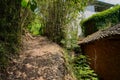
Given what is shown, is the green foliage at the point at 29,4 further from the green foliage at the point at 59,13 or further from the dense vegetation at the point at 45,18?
the green foliage at the point at 59,13

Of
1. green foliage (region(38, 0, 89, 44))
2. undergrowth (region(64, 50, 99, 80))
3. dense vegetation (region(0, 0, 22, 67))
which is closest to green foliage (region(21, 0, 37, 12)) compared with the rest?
dense vegetation (region(0, 0, 22, 67))

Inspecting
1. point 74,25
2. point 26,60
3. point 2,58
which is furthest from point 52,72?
point 74,25

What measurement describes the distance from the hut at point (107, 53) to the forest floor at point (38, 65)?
542 centimetres

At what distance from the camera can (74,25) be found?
10.3m

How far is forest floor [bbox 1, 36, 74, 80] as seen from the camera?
6723 mm

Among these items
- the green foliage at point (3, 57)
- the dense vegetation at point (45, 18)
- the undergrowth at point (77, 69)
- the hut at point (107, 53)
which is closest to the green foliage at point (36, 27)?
the dense vegetation at point (45, 18)

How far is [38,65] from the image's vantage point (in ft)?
23.9

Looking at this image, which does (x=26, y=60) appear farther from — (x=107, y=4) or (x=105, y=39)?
(x=107, y=4)

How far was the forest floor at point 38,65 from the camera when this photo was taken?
6.72 meters

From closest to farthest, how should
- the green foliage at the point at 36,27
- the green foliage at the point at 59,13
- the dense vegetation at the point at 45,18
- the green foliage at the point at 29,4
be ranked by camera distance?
the green foliage at the point at 29,4, the dense vegetation at the point at 45,18, the green foliage at the point at 59,13, the green foliage at the point at 36,27

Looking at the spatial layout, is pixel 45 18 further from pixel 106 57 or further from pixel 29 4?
pixel 29 4

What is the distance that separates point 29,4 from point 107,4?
103ft

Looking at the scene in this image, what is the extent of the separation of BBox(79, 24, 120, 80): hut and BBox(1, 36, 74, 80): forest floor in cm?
542

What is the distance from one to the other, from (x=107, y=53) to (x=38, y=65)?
26.4ft
